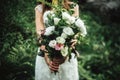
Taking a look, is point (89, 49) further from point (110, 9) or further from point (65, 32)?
point (65, 32)

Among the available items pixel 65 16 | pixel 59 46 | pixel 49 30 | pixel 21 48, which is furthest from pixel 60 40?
pixel 21 48

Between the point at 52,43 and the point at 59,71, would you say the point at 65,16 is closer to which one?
the point at 52,43

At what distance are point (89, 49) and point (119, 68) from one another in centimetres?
102

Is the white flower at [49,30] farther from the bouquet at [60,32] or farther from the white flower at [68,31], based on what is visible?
the white flower at [68,31]

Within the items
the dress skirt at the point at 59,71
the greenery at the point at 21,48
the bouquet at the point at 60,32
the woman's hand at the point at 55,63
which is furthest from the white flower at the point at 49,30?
the greenery at the point at 21,48

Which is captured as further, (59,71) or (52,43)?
(59,71)

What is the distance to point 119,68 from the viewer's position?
470 inches

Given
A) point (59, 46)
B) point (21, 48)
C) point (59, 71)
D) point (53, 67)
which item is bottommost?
point (21, 48)

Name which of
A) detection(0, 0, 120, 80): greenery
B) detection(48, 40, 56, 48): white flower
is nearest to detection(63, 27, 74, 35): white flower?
detection(48, 40, 56, 48): white flower

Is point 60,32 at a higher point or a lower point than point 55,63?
higher

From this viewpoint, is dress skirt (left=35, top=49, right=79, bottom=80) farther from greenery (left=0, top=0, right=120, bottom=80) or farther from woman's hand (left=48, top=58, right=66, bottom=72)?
greenery (left=0, top=0, right=120, bottom=80)

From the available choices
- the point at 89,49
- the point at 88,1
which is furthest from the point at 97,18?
the point at 89,49

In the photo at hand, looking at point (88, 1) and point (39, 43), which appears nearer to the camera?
point (39, 43)

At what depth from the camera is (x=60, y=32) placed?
6383 millimetres
